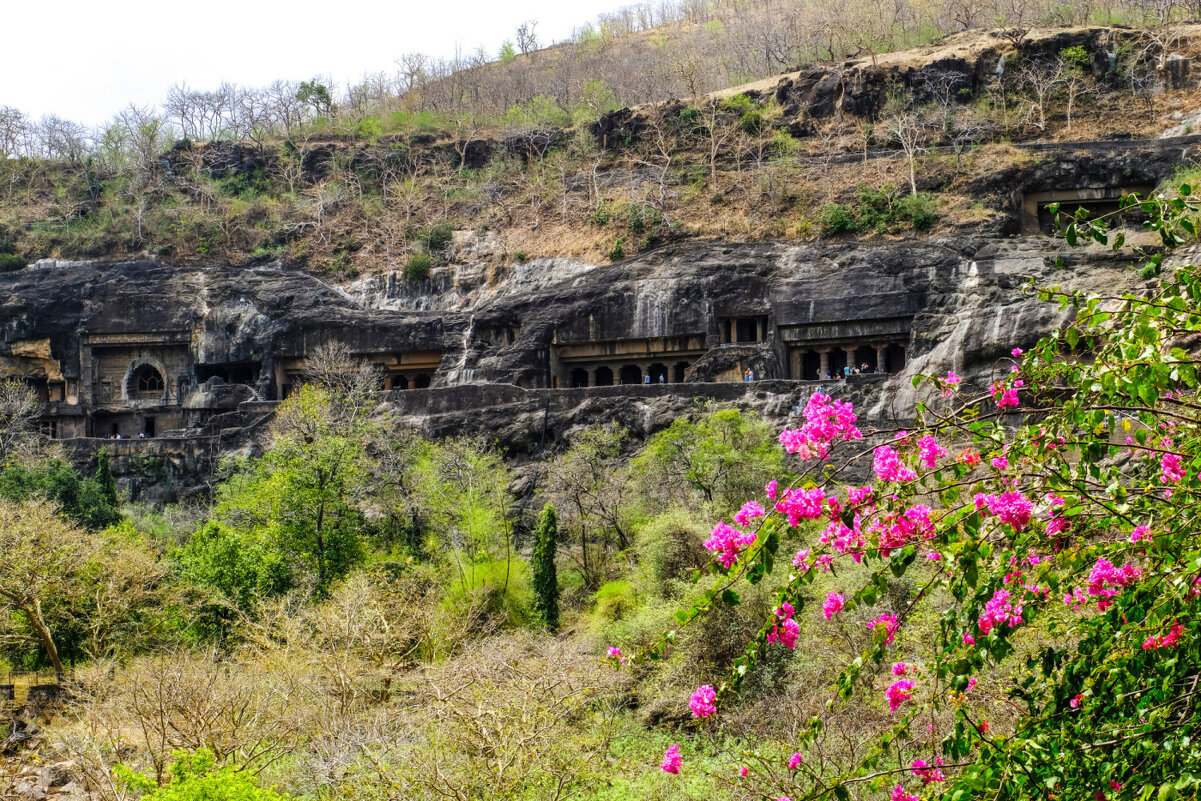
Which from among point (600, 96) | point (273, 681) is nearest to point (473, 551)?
point (273, 681)

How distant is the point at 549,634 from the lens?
21.9m

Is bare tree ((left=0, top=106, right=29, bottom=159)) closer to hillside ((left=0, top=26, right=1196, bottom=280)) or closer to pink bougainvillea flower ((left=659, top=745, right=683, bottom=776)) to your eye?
hillside ((left=0, top=26, right=1196, bottom=280))

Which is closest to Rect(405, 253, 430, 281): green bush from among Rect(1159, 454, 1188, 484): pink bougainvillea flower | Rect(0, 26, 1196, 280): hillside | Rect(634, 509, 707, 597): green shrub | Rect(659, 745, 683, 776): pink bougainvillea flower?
Rect(0, 26, 1196, 280): hillside

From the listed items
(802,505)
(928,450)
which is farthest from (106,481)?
(928,450)

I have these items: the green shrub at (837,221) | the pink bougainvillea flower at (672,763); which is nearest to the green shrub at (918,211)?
the green shrub at (837,221)

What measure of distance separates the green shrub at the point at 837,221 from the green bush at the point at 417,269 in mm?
16796

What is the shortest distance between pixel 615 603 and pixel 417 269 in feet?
84.1

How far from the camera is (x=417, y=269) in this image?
4469 centimetres

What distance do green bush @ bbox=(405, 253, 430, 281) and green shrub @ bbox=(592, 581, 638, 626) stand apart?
972 inches

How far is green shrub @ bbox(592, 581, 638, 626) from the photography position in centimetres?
2192

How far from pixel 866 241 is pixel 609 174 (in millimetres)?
15269

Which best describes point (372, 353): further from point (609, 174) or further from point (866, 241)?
point (866, 241)

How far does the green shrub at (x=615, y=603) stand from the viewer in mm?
21922

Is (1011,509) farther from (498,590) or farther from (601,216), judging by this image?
(601,216)
